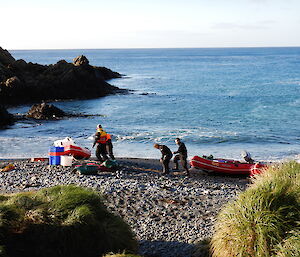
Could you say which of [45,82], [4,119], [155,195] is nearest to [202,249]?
[155,195]

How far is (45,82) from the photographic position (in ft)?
168

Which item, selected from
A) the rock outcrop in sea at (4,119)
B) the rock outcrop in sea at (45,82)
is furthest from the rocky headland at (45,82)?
the rock outcrop in sea at (4,119)

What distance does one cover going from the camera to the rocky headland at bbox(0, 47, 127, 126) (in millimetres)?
47031

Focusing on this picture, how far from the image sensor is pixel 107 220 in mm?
8953

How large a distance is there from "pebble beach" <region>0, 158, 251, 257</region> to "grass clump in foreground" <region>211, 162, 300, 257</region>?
5.88 ft

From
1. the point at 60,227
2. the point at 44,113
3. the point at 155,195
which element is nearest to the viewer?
the point at 60,227

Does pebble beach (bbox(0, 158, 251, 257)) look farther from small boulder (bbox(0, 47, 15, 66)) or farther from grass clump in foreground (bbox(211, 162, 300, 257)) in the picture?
small boulder (bbox(0, 47, 15, 66))

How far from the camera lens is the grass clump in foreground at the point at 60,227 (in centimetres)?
802

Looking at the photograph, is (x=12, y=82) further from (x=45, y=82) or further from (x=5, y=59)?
(x=5, y=59)

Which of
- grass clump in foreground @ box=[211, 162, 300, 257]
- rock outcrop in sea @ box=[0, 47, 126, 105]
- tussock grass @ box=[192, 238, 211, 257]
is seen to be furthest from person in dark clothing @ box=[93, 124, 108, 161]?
rock outcrop in sea @ box=[0, 47, 126, 105]

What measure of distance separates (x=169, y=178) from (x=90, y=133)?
54.2 feet

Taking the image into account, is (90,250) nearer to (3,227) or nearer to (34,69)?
(3,227)

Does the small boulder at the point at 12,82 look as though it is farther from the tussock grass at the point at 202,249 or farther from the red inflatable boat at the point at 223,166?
the tussock grass at the point at 202,249

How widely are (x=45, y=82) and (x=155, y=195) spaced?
40.9 m
